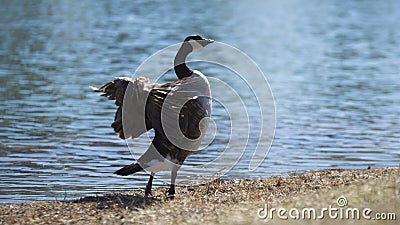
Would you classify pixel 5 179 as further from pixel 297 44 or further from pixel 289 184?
pixel 297 44

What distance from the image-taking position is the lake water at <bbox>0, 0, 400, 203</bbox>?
13.2 metres

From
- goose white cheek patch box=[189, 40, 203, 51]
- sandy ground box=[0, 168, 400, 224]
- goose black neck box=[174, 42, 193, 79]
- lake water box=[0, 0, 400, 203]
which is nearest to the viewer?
sandy ground box=[0, 168, 400, 224]

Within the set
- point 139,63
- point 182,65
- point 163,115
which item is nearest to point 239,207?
point 163,115

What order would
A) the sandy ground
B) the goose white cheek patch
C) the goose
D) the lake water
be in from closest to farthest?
1. the sandy ground
2. the goose
3. the goose white cheek patch
4. the lake water

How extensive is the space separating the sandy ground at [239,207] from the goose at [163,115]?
513mm

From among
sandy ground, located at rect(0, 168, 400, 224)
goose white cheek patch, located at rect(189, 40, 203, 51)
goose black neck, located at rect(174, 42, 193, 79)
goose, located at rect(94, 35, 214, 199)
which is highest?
goose white cheek patch, located at rect(189, 40, 203, 51)

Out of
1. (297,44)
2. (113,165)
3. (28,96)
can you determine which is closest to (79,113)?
(28,96)

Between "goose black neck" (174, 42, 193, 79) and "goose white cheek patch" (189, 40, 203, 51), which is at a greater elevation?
"goose white cheek patch" (189, 40, 203, 51)

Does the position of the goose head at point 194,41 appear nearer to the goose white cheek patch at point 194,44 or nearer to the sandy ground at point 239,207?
the goose white cheek patch at point 194,44

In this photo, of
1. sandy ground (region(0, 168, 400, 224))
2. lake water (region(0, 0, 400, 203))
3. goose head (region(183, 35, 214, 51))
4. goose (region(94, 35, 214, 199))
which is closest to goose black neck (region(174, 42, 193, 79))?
goose head (region(183, 35, 214, 51))

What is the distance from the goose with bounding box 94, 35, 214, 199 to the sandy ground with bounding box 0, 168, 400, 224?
20.2 inches

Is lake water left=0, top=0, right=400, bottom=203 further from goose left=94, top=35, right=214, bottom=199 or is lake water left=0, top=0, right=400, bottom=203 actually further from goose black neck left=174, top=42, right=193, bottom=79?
goose black neck left=174, top=42, right=193, bottom=79

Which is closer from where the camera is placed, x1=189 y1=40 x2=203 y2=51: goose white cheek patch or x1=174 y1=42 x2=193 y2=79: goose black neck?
x1=174 y1=42 x2=193 y2=79: goose black neck

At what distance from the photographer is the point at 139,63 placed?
2631cm
